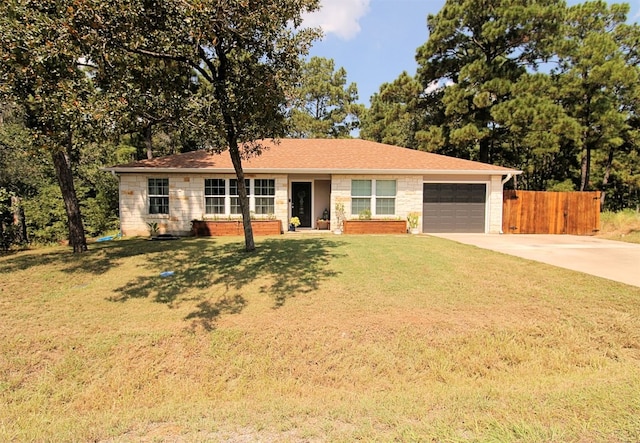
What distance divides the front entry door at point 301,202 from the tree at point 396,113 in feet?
33.5

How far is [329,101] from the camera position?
28.2 metres

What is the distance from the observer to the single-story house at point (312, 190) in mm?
12938

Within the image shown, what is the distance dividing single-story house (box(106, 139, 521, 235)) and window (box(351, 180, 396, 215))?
0.14 feet

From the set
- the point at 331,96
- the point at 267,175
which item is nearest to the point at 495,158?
the point at 331,96

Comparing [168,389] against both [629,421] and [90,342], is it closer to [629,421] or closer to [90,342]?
[90,342]

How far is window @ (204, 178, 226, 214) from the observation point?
13.1 meters

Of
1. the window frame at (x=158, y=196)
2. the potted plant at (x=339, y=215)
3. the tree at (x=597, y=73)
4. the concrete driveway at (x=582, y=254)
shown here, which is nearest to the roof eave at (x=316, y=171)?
the window frame at (x=158, y=196)

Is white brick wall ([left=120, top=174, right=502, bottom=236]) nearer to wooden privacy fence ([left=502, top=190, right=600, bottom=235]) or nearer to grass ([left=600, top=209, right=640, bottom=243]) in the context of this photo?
wooden privacy fence ([left=502, top=190, right=600, bottom=235])

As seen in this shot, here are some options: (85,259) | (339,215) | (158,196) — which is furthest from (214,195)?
(85,259)

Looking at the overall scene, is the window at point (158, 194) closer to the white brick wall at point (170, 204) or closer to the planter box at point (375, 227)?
the white brick wall at point (170, 204)

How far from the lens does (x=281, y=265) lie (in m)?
7.23

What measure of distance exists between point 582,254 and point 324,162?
916cm

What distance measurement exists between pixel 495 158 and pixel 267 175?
1933cm

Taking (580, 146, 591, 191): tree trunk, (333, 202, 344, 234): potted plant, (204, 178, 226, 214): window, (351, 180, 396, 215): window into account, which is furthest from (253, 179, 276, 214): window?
(580, 146, 591, 191): tree trunk
